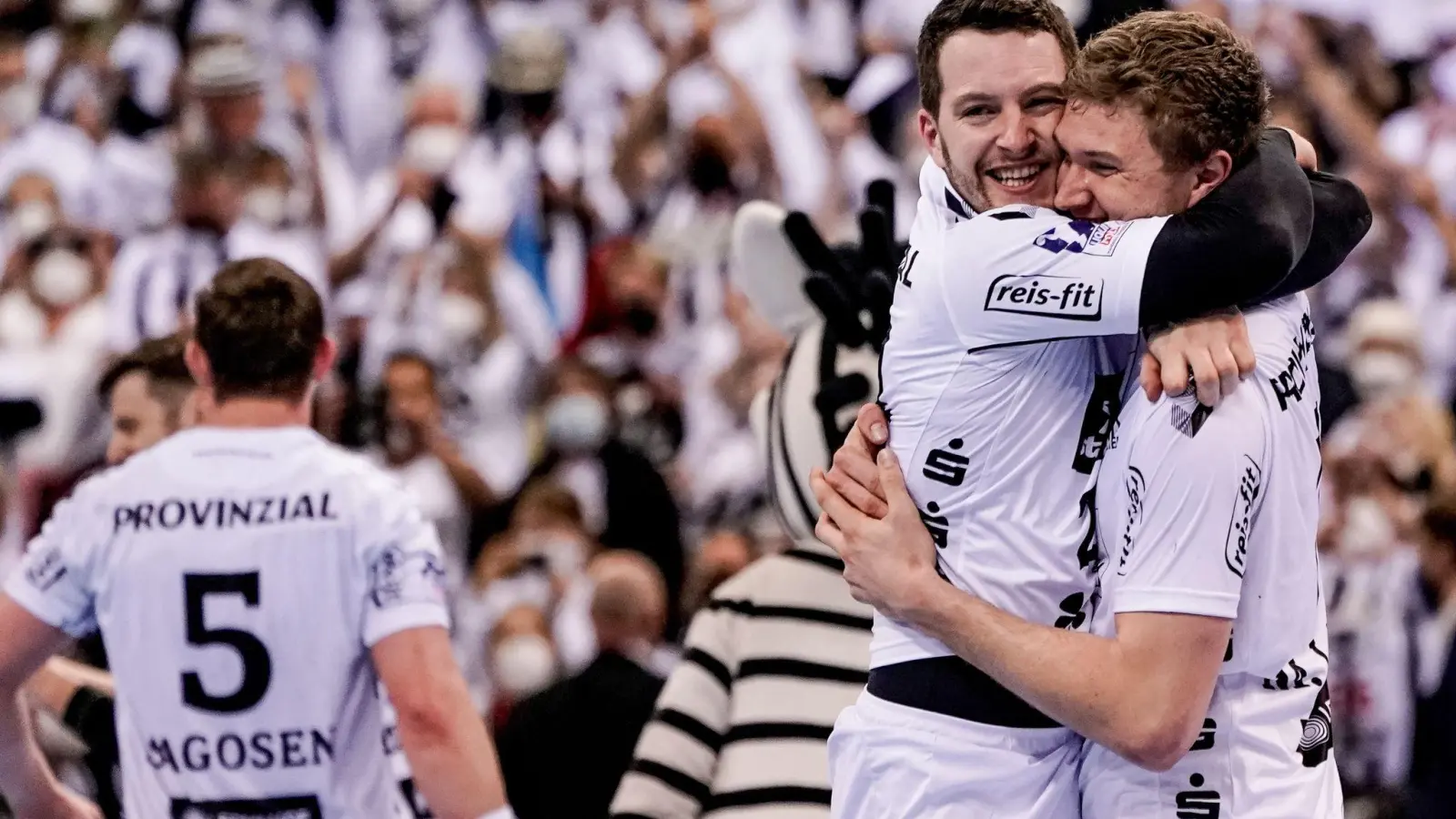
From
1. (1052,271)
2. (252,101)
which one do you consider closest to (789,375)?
(1052,271)

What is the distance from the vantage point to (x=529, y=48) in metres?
→ 11.6

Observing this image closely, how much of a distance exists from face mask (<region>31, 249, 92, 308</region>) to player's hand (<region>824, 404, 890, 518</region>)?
695 centimetres

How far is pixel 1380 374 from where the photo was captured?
371 inches

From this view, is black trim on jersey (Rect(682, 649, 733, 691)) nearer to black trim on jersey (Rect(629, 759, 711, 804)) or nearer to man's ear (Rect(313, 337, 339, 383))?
black trim on jersey (Rect(629, 759, 711, 804))

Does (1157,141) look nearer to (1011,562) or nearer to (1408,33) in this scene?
(1011,562)

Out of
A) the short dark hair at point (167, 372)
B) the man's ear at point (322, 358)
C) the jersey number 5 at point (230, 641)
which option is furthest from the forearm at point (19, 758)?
the short dark hair at point (167, 372)

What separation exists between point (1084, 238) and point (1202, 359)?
28cm

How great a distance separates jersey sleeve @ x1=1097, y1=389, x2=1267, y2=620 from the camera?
3119 mm

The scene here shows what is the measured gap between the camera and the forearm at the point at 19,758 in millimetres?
4348

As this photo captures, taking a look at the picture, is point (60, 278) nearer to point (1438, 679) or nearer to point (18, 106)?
point (18, 106)

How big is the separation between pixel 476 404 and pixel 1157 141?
6.77m

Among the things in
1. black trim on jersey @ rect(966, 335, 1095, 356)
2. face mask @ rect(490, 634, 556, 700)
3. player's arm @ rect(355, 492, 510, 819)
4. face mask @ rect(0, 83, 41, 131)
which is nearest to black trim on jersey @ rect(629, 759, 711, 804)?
player's arm @ rect(355, 492, 510, 819)

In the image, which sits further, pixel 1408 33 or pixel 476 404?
pixel 1408 33

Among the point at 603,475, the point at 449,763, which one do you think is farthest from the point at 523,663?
the point at 449,763
